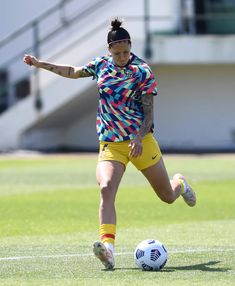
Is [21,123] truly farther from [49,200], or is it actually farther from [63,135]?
[49,200]

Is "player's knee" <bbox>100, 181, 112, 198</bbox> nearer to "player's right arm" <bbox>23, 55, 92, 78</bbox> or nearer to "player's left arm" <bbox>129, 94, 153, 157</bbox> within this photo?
"player's left arm" <bbox>129, 94, 153, 157</bbox>

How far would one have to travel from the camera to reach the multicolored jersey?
10.6 metres

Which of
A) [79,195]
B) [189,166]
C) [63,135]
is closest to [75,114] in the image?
[63,135]

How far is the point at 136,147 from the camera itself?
34.2ft

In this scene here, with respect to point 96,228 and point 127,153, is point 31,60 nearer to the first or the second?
point 127,153

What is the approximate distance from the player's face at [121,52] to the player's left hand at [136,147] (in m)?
0.79

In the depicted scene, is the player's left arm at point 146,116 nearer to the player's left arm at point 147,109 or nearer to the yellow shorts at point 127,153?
the player's left arm at point 147,109

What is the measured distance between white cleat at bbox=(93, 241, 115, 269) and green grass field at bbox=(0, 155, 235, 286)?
0.27ft

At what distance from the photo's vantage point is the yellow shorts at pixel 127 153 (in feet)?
34.9

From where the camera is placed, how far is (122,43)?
10.5 m

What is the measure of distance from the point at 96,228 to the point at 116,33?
411 cm

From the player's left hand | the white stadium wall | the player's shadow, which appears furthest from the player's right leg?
the white stadium wall

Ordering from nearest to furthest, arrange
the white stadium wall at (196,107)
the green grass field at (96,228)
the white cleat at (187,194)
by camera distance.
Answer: the green grass field at (96,228)
the white cleat at (187,194)
the white stadium wall at (196,107)

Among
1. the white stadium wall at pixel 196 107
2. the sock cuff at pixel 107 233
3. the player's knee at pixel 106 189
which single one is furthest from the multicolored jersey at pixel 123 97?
→ the white stadium wall at pixel 196 107
